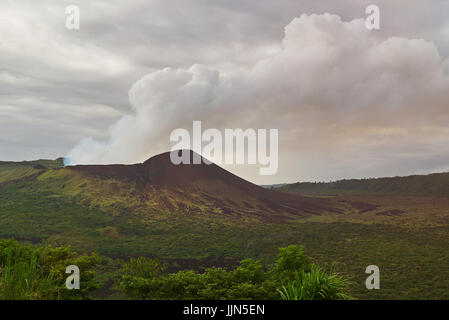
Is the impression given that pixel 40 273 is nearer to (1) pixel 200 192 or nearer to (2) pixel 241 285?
(2) pixel 241 285

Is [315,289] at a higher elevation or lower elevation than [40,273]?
higher

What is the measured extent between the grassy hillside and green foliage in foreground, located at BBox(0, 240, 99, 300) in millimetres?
13837

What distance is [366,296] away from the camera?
2670 cm

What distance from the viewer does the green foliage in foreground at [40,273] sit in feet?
31.7

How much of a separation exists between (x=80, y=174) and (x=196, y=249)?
64.9 m

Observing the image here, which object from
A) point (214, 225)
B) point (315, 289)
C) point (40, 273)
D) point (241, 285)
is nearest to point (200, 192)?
point (214, 225)

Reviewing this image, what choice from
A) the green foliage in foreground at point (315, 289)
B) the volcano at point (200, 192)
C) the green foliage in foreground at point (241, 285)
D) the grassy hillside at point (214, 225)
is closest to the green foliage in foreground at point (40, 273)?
the green foliage in foreground at point (241, 285)

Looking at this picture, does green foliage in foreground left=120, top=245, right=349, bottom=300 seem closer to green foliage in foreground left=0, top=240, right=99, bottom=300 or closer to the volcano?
green foliage in foreground left=0, top=240, right=99, bottom=300

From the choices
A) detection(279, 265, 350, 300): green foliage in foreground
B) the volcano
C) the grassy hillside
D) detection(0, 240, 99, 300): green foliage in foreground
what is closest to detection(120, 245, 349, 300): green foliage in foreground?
detection(279, 265, 350, 300): green foliage in foreground

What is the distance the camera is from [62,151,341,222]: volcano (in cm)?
7919

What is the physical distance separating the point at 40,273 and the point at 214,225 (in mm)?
48516

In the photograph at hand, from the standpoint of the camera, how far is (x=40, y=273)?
1645cm

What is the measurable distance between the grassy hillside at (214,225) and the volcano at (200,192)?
34 cm
